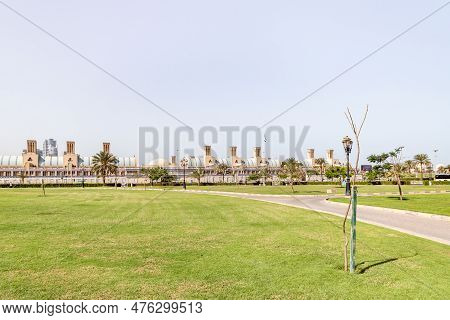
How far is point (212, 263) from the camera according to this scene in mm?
9062

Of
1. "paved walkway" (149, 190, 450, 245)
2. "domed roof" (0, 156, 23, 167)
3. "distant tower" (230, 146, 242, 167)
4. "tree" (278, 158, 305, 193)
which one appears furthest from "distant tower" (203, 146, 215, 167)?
"paved walkway" (149, 190, 450, 245)

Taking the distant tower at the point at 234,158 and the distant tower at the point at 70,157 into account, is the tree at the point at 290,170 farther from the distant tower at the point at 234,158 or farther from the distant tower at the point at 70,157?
the distant tower at the point at 70,157

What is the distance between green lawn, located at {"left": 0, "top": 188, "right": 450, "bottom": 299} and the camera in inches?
274

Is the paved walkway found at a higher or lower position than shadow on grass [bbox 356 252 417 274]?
lower

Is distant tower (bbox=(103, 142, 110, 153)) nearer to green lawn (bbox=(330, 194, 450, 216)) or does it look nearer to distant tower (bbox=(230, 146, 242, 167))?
distant tower (bbox=(230, 146, 242, 167))

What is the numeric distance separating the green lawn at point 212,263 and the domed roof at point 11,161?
146 m

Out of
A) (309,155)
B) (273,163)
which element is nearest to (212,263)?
(273,163)

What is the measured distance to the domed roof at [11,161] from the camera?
141 m

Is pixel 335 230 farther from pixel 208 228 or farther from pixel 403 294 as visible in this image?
pixel 403 294

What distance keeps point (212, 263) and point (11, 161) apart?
158m

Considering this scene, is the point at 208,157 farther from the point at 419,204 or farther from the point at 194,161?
the point at 419,204

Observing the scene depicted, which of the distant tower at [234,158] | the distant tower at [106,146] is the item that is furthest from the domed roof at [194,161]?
the distant tower at [106,146]

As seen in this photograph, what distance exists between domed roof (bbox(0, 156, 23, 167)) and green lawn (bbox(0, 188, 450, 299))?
146 m
